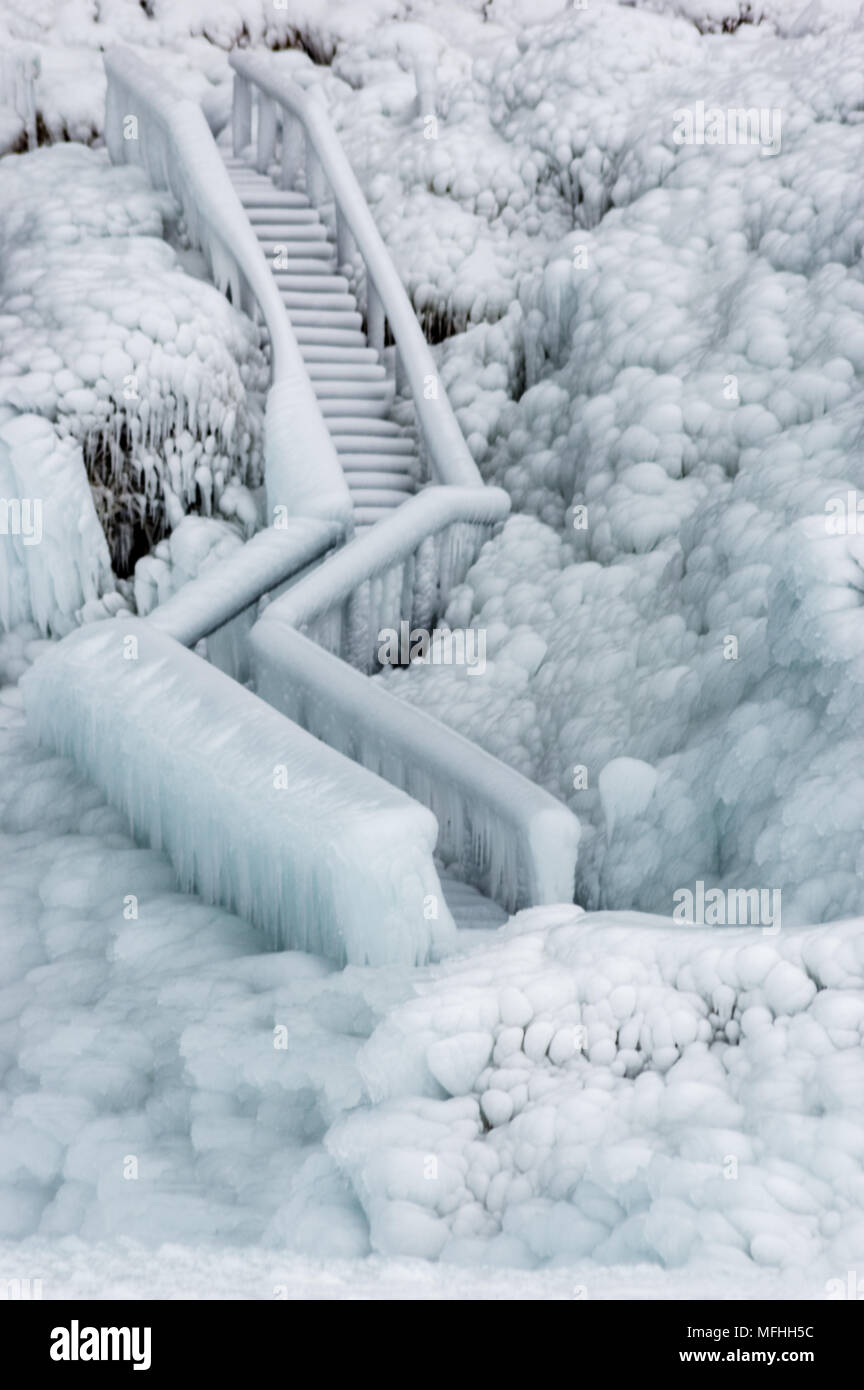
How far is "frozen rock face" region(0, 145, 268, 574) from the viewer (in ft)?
30.0

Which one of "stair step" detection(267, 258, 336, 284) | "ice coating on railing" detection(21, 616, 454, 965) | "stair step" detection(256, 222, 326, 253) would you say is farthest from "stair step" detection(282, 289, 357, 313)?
"ice coating on railing" detection(21, 616, 454, 965)

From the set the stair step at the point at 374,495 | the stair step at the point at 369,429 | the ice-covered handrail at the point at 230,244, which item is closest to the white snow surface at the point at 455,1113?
the ice-covered handrail at the point at 230,244

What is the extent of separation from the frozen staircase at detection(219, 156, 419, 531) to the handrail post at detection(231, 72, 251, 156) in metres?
0.48

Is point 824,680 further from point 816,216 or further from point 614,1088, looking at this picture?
point 816,216

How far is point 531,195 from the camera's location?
1069cm

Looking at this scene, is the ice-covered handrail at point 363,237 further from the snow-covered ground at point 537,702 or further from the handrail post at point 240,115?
the snow-covered ground at point 537,702

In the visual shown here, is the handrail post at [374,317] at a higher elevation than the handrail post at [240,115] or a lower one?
lower

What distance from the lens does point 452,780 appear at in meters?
6.37

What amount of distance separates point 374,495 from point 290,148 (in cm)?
327

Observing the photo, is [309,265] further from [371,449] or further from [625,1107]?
[625,1107]

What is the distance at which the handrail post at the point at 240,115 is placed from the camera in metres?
11.5

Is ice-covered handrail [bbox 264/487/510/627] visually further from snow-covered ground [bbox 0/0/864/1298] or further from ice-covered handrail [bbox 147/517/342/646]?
snow-covered ground [bbox 0/0/864/1298]

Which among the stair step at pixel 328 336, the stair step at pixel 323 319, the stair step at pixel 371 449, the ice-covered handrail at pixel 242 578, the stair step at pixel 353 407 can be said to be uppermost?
the stair step at pixel 323 319
